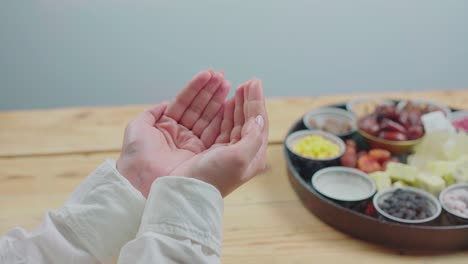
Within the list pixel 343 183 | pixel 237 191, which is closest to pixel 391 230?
pixel 343 183

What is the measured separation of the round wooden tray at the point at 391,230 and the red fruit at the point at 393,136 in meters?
0.23

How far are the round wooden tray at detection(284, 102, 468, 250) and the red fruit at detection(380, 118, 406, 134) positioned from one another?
0.25 meters

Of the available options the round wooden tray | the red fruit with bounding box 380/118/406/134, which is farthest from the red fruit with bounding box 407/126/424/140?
the round wooden tray

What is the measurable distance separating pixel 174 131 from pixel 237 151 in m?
0.20

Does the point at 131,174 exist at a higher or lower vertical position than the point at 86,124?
higher

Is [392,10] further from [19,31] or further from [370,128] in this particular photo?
[19,31]

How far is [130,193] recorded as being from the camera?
693mm

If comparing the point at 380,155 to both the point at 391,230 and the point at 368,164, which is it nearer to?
the point at 368,164

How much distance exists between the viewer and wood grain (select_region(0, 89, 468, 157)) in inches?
45.1

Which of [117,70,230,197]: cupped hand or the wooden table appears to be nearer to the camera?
[117,70,230,197]: cupped hand

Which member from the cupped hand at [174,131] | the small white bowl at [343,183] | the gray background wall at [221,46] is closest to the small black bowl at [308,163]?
the small white bowl at [343,183]

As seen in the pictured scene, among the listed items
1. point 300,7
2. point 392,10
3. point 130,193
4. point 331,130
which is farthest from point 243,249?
point 392,10

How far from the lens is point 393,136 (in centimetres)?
109

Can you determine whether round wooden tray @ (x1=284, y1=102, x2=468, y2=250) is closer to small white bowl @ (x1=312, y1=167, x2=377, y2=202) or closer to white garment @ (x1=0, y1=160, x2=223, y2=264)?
small white bowl @ (x1=312, y1=167, x2=377, y2=202)
